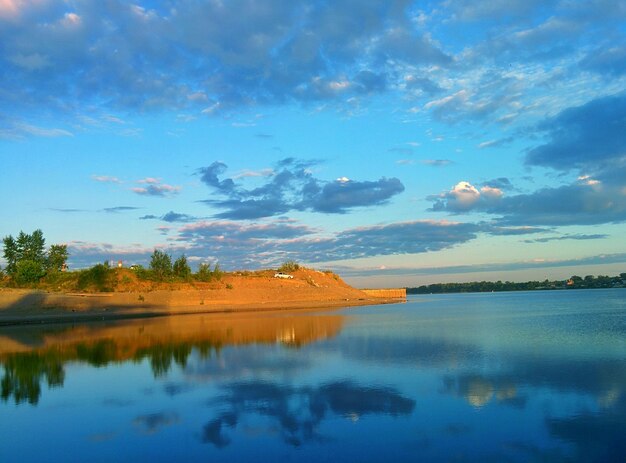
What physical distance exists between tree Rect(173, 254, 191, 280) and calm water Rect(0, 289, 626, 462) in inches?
2281

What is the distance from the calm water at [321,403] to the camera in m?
10.8

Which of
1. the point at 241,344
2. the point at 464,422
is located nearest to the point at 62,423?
the point at 464,422

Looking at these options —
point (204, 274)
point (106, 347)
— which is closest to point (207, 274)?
point (204, 274)

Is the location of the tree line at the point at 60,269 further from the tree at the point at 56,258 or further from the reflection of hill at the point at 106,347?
the reflection of hill at the point at 106,347

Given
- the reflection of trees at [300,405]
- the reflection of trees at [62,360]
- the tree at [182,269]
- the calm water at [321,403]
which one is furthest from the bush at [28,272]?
the reflection of trees at [300,405]

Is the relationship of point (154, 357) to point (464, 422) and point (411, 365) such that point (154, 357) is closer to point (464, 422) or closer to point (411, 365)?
point (411, 365)

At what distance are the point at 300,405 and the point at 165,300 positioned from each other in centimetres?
5992

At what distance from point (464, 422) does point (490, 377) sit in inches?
228

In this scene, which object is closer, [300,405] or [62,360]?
[300,405]

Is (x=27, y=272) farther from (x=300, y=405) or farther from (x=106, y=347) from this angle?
(x=300, y=405)

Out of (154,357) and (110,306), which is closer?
(154,357)

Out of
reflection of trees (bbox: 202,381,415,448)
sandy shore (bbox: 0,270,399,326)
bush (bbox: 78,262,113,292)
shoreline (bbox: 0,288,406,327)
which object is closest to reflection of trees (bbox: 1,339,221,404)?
reflection of trees (bbox: 202,381,415,448)

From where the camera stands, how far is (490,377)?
17.6 metres

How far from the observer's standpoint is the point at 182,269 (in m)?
86.4
